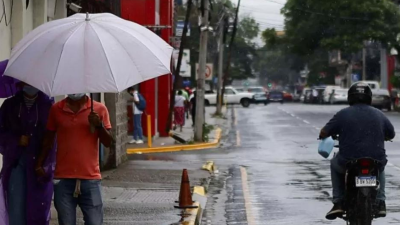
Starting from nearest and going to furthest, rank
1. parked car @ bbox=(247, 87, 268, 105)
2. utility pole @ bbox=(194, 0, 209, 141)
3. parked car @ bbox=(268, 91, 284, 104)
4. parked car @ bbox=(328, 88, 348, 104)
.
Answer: utility pole @ bbox=(194, 0, 209, 141)
parked car @ bbox=(328, 88, 348, 104)
parked car @ bbox=(247, 87, 268, 105)
parked car @ bbox=(268, 91, 284, 104)

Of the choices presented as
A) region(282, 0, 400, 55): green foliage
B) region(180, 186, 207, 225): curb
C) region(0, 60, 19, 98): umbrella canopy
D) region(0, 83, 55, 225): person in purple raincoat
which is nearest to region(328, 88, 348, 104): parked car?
region(282, 0, 400, 55): green foliage

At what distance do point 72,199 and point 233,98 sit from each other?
2680 inches

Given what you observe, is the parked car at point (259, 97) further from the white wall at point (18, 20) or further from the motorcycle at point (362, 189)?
the motorcycle at point (362, 189)

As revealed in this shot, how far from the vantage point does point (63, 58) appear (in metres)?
7.85

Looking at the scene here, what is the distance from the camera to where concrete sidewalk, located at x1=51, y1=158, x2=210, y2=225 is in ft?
40.0

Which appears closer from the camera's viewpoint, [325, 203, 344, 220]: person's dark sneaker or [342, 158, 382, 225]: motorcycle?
[342, 158, 382, 225]: motorcycle

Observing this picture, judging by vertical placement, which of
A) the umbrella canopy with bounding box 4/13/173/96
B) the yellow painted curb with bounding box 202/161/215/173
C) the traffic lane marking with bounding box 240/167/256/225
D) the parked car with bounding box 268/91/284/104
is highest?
the umbrella canopy with bounding box 4/13/173/96

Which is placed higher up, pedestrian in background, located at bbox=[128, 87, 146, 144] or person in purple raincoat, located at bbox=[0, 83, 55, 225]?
person in purple raincoat, located at bbox=[0, 83, 55, 225]

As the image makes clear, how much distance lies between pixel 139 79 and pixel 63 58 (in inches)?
25.5

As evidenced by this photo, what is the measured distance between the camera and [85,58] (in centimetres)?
783

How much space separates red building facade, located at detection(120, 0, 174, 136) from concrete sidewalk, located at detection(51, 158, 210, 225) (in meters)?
7.44

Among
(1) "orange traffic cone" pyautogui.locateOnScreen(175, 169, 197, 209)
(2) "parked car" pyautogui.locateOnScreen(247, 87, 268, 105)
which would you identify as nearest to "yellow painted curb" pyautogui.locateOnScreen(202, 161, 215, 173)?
(1) "orange traffic cone" pyautogui.locateOnScreen(175, 169, 197, 209)

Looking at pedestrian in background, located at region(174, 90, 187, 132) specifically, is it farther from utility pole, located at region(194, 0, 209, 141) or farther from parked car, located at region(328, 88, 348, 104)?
parked car, located at region(328, 88, 348, 104)


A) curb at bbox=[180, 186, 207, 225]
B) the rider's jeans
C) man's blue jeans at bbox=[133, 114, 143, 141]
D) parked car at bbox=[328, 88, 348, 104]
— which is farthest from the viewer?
parked car at bbox=[328, 88, 348, 104]
